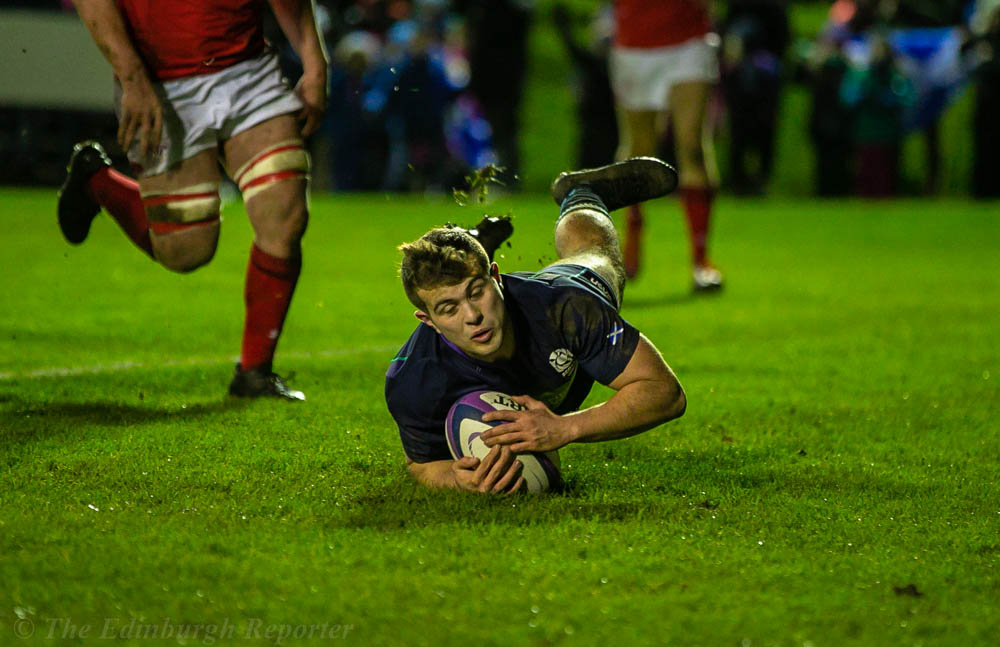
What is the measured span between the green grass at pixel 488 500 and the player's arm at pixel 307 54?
1215 millimetres

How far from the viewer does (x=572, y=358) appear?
4.42m

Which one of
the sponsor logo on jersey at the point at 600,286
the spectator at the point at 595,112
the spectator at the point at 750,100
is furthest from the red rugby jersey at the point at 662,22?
the spectator at the point at 750,100

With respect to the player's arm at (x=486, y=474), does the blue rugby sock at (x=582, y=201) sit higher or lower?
higher

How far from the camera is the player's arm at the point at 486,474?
167 inches

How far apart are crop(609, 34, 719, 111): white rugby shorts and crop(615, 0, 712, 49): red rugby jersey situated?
0.05 m

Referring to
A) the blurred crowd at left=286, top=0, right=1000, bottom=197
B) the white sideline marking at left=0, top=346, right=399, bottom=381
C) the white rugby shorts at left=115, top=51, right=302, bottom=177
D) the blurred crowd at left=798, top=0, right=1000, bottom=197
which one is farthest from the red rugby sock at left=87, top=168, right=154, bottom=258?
the blurred crowd at left=798, top=0, right=1000, bottom=197

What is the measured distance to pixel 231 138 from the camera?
5.91 metres

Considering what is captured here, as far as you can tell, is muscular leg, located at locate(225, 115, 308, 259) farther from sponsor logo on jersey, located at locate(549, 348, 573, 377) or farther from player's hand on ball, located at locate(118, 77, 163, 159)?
sponsor logo on jersey, located at locate(549, 348, 573, 377)

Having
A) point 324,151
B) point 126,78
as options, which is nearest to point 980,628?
point 126,78

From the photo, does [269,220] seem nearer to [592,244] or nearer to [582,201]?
[582,201]

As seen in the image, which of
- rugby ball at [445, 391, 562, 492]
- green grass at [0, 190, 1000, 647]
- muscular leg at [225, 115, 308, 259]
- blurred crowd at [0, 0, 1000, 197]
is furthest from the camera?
blurred crowd at [0, 0, 1000, 197]

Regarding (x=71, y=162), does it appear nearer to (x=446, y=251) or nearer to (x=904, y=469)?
(x=446, y=251)

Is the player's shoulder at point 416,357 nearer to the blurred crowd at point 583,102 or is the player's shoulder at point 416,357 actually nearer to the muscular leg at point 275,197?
the muscular leg at point 275,197

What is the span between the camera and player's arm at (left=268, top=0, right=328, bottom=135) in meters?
5.95
